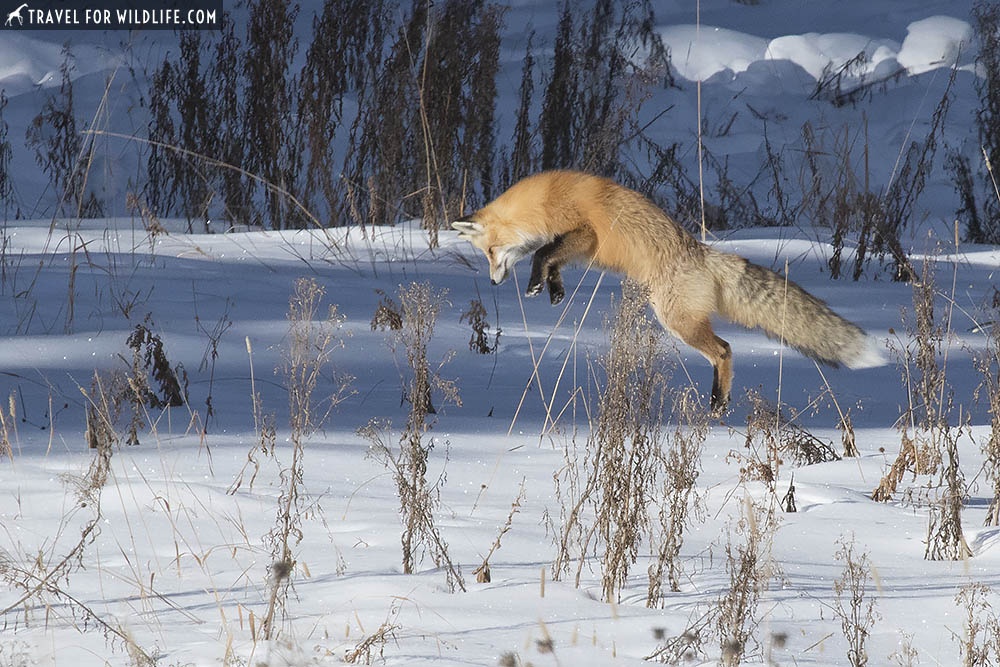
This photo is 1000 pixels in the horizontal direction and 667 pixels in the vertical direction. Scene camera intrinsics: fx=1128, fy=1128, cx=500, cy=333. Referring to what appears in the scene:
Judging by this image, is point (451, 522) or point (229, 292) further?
point (229, 292)

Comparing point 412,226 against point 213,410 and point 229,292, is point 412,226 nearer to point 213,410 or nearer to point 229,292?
point 229,292

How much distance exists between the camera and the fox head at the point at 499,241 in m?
5.68

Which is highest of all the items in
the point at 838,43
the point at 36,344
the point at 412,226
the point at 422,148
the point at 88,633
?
the point at 838,43

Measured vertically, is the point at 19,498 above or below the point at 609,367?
below

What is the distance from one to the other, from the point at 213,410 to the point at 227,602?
6.61 ft

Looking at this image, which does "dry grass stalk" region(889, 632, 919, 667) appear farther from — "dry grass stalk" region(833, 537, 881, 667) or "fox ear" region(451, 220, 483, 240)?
"fox ear" region(451, 220, 483, 240)

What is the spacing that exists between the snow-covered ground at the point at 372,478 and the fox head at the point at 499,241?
266mm

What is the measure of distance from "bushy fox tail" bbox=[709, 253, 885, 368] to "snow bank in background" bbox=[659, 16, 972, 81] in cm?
978

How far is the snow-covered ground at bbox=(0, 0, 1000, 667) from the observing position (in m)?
1.97

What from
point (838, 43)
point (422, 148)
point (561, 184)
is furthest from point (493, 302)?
point (838, 43)

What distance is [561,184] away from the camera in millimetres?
5477

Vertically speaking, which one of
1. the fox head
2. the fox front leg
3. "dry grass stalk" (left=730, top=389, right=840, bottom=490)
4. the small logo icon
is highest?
the small logo icon

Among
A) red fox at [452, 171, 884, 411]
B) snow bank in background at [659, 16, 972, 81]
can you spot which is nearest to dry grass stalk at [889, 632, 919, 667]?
red fox at [452, 171, 884, 411]

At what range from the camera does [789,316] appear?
500 cm
